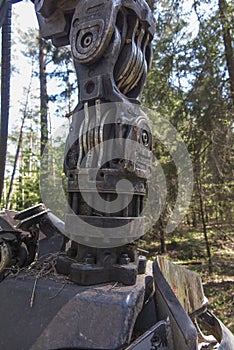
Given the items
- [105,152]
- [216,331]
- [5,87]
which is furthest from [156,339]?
[5,87]

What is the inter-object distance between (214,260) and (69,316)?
6.12 metres

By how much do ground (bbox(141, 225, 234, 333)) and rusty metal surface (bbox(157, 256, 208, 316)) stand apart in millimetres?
2069

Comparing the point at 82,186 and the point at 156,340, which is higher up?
the point at 82,186

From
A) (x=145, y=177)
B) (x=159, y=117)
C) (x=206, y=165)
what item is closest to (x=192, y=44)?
(x=159, y=117)

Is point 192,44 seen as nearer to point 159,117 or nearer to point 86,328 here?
point 159,117

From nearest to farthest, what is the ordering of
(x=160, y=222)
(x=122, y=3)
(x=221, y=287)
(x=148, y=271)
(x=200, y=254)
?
(x=122, y=3) < (x=148, y=271) < (x=221, y=287) < (x=160, y=222) < (x=200, y=254)

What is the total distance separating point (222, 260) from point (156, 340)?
6091mm

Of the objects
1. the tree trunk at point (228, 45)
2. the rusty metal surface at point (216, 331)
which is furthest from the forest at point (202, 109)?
the rusty metal surface at point (216, 331)

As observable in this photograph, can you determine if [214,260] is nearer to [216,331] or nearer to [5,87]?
[216,331]

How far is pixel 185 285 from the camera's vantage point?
2.13 metres

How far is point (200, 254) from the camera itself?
7.58 metres

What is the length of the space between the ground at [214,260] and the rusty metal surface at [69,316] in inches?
113

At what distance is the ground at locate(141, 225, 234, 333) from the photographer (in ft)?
15.4

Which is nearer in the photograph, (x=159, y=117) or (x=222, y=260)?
(x=159, y=117)
